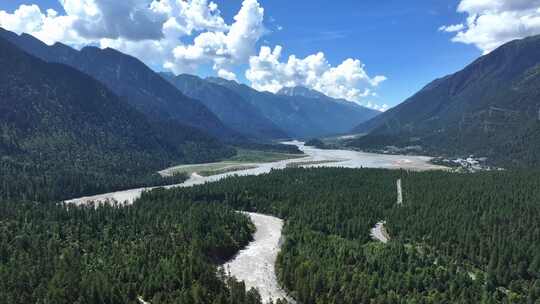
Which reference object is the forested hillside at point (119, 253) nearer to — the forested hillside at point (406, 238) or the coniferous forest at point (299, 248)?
the coniferous forest at point (299, 248)

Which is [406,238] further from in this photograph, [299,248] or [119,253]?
[119,253]

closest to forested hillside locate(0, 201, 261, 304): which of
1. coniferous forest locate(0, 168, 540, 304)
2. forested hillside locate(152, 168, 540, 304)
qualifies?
coniferous forest locate(0, 168, 540, 304)

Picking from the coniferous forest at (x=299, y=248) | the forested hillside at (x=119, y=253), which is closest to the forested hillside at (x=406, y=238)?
the coniferous forest at (x=299, y=248)

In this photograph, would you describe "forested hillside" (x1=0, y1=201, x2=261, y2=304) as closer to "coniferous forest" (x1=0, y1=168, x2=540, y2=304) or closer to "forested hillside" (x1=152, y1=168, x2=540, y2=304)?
"coniferous forest" (x1=0, y1=168, x2=540, y2=304)

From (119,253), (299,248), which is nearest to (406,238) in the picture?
(299,248)

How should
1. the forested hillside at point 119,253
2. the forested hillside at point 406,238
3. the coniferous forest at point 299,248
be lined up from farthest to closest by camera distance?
1. the forested hillside at point 406,238
2. the coniferous forest at point 299,248
3. the forested hillside at point 119,253

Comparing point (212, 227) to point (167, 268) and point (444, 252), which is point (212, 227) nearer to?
point (167, 268)

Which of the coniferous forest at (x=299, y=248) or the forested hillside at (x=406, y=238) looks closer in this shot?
the coniferous forest at (x=299, y=248)

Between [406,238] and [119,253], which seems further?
[406,238]
